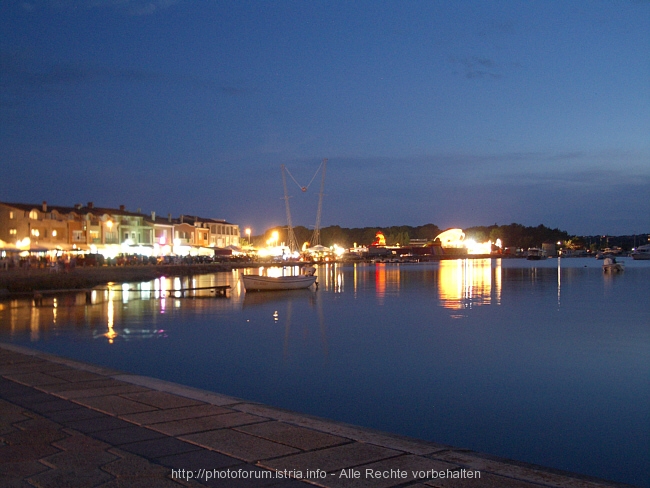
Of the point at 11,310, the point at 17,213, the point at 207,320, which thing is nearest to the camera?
the point at 207,320

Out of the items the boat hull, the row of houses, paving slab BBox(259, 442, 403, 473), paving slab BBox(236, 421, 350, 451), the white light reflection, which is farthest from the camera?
the row of houses

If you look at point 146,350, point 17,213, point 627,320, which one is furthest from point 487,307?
point 17,213

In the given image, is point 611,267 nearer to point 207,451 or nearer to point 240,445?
point 240,445

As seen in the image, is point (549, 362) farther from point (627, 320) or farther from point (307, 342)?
point (627, 320)

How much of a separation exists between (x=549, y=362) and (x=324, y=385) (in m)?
6.99

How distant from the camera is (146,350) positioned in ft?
58.9

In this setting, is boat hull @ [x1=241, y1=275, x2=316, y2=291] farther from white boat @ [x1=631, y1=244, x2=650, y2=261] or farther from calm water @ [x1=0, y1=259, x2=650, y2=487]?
white boat @ [x1=631, y1=244, x2=650, y2=261]

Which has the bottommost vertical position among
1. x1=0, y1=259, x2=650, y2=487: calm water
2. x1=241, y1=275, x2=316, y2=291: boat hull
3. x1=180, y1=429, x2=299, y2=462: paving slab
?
x1=0, y1=259, x2=650, y2=487: calm water

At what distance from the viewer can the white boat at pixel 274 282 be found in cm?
4262

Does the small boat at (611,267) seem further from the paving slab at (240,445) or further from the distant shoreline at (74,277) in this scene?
the paving slab at (240,445)

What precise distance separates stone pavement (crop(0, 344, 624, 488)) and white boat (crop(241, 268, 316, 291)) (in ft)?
114

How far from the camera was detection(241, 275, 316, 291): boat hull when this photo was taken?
42.6 m

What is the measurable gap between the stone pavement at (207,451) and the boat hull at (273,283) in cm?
3485

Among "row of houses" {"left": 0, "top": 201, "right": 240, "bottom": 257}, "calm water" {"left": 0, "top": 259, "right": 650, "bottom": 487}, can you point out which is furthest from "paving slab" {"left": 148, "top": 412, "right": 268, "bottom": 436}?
"row of houses" {"left": 0, "top": 201, "right": 240, "bottom": 257}
